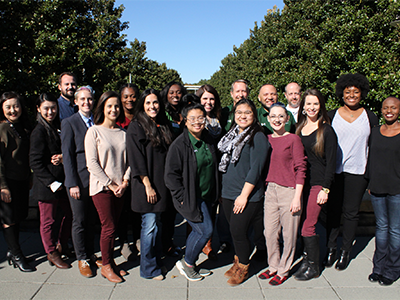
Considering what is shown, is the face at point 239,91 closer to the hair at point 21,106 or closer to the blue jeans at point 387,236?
the blue jeans at point 387,236

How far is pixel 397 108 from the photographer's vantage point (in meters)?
3.47

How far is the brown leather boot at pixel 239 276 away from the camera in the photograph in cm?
346

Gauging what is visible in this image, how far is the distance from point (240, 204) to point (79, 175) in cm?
186

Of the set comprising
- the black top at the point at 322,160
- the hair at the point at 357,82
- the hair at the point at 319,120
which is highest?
the hair at the point at 357,82

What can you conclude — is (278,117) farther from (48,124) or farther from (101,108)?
(48,124)

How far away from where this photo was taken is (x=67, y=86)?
4457 mm

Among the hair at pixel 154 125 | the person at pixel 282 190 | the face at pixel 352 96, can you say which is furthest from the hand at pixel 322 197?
the hair at pixel 154 125

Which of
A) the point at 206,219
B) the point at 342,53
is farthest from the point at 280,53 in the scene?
the point at 206,219

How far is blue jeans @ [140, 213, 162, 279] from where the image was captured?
3.50 metres

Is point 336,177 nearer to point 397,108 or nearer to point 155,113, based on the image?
point 397,108

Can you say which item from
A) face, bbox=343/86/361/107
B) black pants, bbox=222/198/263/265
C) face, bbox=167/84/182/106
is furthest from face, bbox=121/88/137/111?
face, bbox=343/86/361/107

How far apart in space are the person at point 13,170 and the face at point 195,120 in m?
2.10


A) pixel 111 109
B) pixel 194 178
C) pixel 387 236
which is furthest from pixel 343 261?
pixel 111 109

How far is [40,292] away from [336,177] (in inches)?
144
